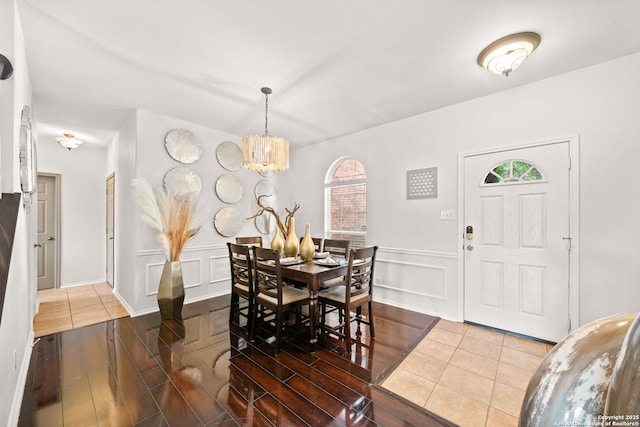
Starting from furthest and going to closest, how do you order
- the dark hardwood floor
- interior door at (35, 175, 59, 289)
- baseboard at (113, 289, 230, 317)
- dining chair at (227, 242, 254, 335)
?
1. interior door at (35, 175, 59, 289)
2. baseboard at (113, 289, 230, 317)
3. dining chair at (227, 242, 254, 335)
4. the dark hardwood floor

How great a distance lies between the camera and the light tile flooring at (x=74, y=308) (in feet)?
9.82

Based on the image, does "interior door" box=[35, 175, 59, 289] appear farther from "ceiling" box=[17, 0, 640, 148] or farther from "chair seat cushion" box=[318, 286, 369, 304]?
"chair seat cushion" box=[318, 286, 369, 304]

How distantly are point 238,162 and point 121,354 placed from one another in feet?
9.31

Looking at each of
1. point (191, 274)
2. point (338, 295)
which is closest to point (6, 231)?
point (338, 295)

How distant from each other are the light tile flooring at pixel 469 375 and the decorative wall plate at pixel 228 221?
299cm

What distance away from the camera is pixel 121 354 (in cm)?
239

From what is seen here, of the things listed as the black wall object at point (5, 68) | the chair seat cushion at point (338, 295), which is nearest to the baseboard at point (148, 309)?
the chair seat cushion at point (338, 295)

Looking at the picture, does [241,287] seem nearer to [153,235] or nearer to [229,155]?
[153,235]

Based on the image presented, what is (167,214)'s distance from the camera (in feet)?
10.3

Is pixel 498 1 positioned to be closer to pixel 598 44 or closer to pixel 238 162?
pixel 598 44

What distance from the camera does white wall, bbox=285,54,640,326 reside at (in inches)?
89.9

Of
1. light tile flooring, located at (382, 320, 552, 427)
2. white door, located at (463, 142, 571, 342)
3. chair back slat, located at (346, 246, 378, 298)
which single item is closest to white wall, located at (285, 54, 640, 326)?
white door, located at (463, 142, 571, 342)

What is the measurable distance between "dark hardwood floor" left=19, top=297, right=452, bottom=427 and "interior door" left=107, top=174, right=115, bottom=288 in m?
1.97

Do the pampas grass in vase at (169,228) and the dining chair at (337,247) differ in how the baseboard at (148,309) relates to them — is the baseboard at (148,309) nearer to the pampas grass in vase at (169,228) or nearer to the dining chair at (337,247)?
the pampas grass in vase at (169,228)
